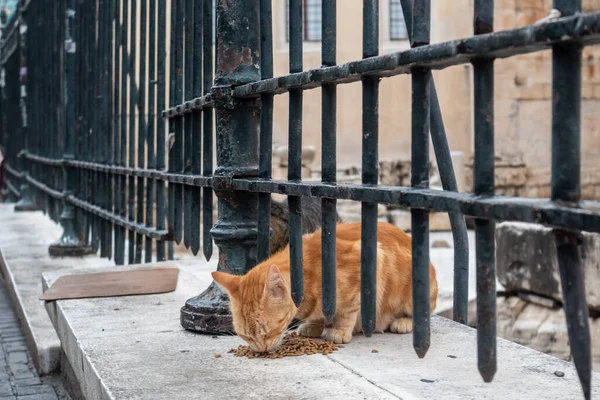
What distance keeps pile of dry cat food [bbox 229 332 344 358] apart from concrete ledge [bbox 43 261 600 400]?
5 centimetres

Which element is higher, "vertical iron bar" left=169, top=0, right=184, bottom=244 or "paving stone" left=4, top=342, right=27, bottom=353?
"vertical iron bar" left=169, top=0, right=184, bottom=244

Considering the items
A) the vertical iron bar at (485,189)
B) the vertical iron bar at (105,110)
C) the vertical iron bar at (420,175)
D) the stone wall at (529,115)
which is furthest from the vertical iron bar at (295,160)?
the stone wall at (529,115)

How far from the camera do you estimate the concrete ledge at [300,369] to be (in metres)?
2.20

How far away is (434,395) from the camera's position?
2.13 meters

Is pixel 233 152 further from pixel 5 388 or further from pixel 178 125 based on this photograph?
pixel 5 388

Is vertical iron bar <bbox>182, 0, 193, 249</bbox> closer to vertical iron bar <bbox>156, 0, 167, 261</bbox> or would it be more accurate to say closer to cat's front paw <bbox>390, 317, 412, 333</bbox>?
vertical iron bar <bbox>156, 0, 167, 261</bbox>

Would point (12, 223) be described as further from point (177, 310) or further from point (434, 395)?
point (434, 395)

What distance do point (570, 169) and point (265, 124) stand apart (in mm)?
1491

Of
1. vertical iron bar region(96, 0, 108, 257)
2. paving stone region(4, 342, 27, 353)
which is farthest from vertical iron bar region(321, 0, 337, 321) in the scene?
vertical iron bar region(96, 0, 108, 257)

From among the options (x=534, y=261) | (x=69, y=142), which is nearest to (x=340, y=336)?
(x=534, y=261)

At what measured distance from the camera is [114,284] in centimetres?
401

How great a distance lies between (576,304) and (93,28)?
582 cm

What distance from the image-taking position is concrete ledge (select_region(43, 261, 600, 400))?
2.20 meters

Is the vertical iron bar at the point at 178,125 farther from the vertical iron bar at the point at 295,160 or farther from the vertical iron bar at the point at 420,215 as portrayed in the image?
the vertical iron bar at the point at 420,215
